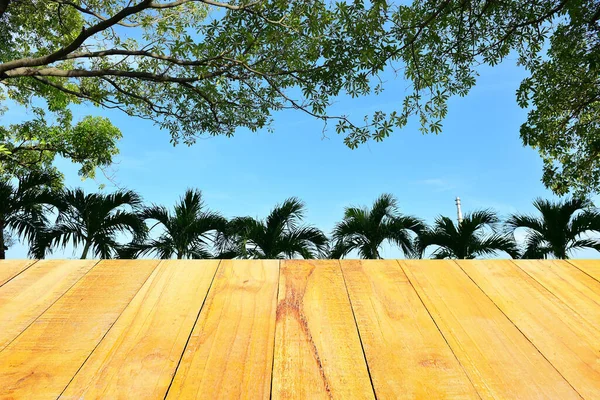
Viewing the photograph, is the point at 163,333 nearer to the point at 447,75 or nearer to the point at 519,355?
the point at 519,355

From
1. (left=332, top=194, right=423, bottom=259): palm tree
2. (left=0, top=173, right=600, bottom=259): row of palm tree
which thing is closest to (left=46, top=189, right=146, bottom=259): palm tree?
(left=0, top=173, right=600, bottom=259): row of palm tree

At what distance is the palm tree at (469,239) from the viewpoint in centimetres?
802

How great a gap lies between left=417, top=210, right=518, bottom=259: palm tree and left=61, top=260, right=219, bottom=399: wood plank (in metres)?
6.72

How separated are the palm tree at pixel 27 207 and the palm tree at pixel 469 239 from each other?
7025 mm

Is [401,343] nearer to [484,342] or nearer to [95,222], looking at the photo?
[484,342]

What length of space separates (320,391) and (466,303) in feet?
3.02

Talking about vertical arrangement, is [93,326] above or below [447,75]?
below

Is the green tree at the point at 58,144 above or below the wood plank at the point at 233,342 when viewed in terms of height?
above

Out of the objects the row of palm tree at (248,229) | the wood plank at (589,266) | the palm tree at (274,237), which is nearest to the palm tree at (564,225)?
the row of palm tree at (248,229)

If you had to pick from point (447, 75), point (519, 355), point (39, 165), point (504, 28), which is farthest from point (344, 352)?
point (39, 165)

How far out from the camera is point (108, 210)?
7.69 meters

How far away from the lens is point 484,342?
63.9 inches

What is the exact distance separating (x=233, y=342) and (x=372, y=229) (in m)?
6.75

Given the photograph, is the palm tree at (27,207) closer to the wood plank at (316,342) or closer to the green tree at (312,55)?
the green tree at (312,55)
